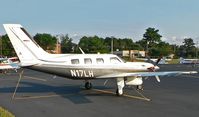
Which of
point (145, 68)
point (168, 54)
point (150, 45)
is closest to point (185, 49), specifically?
point (150, 45)

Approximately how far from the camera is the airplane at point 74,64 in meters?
18.7

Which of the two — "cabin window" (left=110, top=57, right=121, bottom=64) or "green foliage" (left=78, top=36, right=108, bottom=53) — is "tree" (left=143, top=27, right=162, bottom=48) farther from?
"cabin window" (left=110, top=57, right=121, bottom=64)

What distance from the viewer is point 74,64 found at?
63.1ft

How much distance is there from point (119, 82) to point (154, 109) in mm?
5421

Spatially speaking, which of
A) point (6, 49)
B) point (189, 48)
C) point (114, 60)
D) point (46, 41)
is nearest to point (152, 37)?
point (189, 48)

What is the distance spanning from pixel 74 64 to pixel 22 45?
3.31 meters

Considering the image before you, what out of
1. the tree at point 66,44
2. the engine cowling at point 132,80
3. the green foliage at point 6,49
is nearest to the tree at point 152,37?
the tree at point 66,44

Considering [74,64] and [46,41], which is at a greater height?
[46,41]

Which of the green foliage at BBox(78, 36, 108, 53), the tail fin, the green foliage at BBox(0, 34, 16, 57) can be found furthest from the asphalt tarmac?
the green foliage at BBox(78, 36, 108, 53)

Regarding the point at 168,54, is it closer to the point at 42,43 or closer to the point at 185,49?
the point at 185,49

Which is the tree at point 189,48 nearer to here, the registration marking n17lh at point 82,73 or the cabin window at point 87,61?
the cabin window at point 87,61

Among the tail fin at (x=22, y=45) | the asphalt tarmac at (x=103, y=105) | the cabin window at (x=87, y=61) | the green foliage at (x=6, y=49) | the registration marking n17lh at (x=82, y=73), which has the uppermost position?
the green foliage at (x=6, y=49)

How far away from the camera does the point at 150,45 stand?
165250 millimetres

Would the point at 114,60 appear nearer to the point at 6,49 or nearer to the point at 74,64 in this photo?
the point at 74,64
